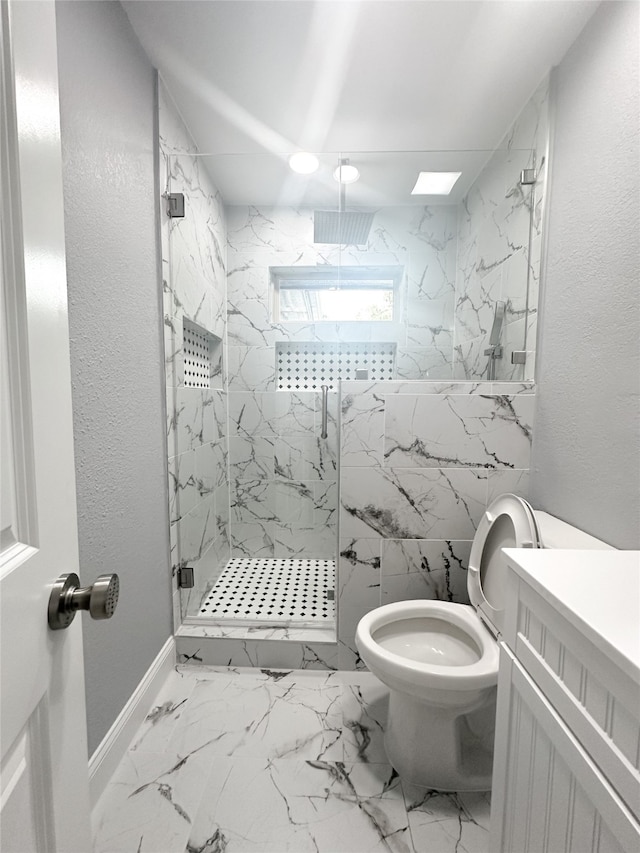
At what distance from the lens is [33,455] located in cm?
45

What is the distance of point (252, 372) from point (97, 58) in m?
1.57

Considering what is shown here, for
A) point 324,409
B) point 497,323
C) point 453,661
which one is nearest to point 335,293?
point 324,409

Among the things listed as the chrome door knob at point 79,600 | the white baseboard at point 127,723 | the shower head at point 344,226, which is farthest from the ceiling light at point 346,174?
the white baseboard at point 127,723

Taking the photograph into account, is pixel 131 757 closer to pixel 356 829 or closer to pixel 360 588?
pixel 356 829

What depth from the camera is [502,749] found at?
757 millimetres

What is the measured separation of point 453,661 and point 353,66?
87.8 inches

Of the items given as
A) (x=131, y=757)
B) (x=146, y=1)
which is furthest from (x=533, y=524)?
(x=146, y=1)

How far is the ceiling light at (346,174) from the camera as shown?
73.6 inches

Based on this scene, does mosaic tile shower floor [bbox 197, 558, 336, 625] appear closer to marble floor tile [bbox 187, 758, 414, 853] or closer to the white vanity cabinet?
marble floor tile [bbox 187, 758, 414, 853]

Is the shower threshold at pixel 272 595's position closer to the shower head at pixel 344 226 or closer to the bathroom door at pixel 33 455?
the bathroom door at pixel 33 455

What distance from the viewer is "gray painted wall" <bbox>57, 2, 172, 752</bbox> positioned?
1.05 meters

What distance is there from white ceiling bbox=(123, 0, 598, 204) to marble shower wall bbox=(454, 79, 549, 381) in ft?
0.39

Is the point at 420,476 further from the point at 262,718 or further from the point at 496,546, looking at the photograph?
the point at 262,718

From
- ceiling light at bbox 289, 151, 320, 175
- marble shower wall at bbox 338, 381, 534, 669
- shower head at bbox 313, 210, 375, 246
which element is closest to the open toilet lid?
marble shower wall at bbox 338, 381, 534, 669
